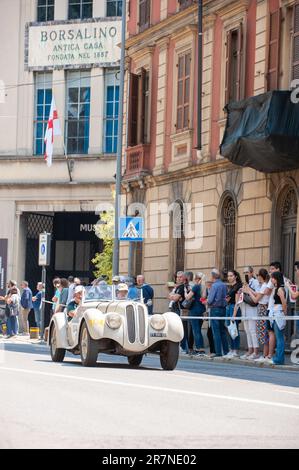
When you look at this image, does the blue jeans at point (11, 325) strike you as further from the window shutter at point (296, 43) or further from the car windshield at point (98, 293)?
the car windshield at point (98, 293)

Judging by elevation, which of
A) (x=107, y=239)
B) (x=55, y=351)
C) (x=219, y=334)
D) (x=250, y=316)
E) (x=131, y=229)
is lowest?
(x=55, y=351)

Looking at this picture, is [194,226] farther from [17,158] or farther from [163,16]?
[17,158]

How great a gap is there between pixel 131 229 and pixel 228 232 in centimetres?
267

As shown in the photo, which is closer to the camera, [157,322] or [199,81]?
[157,322]

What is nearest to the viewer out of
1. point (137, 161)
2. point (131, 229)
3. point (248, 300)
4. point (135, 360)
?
point (135, 360)

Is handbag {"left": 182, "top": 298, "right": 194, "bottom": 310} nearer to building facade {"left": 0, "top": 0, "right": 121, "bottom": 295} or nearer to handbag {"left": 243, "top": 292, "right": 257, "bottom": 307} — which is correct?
handbag {"left": 243, "top": 292, "right": 257, "bottom": 307}

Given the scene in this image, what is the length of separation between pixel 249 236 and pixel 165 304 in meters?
6.10

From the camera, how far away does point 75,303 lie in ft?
78.9

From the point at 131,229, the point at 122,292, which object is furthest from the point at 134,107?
the point at 122,292

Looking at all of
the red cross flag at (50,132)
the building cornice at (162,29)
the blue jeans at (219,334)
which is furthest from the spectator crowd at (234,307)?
the red cross flag at (50,132)

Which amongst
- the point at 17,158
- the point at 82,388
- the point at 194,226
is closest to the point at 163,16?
the point at 194,226

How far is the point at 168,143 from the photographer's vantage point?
37.5 m

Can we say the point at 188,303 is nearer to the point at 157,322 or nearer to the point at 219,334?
the point at 219,334

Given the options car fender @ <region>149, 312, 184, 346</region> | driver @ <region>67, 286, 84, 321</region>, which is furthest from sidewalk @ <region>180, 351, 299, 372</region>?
driver @ <region>67, 286, 84, 321</region>
